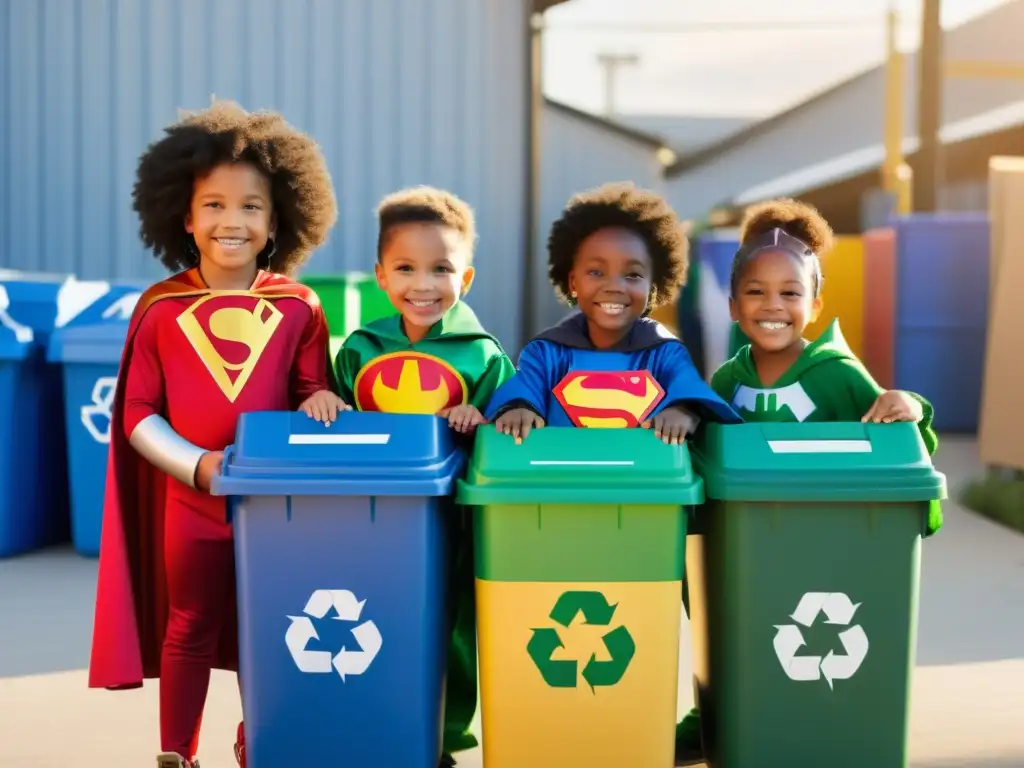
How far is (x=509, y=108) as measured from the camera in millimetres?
10234

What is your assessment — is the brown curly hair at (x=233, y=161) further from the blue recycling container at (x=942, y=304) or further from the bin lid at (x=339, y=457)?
the blue recycling container at (x=942, y=304)

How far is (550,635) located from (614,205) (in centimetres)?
120

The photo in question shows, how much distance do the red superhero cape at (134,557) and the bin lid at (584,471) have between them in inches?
25.1

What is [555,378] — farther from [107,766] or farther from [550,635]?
[107,766]

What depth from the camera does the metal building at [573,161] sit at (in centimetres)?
1065

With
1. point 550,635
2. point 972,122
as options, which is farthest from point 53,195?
point 972,122

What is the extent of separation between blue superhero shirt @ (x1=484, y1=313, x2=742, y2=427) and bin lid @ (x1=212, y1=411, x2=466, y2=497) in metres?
0.26

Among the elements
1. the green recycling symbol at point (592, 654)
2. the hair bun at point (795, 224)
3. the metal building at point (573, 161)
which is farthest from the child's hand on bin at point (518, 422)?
the metal building at point (573, 161)

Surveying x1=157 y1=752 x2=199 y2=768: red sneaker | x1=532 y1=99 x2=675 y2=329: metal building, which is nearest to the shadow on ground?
x1=157 y1=752 x2=199 y2=768: red sneaker

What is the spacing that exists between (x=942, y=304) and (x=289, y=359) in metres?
7.62

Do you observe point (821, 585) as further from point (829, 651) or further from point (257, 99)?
point (257, 99)

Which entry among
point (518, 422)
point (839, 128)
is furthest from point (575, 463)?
point (839, 128)

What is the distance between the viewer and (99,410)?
5.45 metres

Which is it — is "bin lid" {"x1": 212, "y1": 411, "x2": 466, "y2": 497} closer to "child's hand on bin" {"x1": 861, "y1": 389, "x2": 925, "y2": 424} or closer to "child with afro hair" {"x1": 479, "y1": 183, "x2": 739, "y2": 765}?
"child with afro hair" {"x1": 479, "y1": 183, "x2": 739, "y2": 765}
